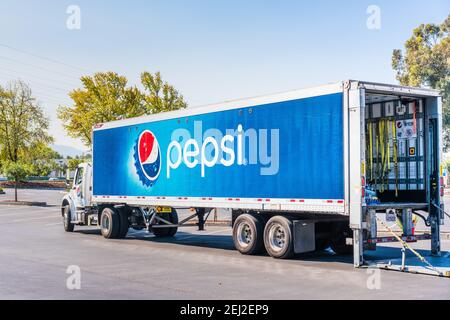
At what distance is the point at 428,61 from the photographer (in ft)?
191

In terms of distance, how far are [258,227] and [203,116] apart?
11.2 feet

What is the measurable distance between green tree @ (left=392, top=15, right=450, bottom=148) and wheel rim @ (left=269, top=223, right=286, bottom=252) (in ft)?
154

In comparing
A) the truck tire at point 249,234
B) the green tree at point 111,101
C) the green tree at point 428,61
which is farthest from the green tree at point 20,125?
the truck tire at point 249,234

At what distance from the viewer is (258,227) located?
47.4 feet

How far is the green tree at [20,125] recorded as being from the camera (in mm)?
72062

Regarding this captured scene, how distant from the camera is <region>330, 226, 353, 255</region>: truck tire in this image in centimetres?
1468

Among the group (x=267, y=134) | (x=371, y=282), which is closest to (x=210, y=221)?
(x=267, y=134)

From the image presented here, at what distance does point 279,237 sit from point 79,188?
1045 cm

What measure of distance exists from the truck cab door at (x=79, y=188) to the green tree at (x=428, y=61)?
138 feet

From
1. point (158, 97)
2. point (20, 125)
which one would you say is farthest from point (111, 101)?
point (20, 125)

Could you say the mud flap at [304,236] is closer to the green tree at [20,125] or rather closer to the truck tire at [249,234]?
the truck tire at [249,234]
